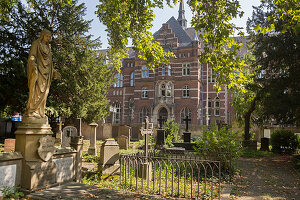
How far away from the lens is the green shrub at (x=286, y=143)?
637 inches

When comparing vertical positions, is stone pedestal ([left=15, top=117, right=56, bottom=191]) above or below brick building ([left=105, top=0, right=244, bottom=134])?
below

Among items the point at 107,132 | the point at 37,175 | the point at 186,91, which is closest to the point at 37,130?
the point at 37,175

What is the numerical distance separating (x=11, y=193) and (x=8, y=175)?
1.15 feet

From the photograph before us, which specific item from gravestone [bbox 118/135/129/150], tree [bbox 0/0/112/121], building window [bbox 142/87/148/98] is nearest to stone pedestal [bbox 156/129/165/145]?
gravestone [bbox 118/135/129/150]

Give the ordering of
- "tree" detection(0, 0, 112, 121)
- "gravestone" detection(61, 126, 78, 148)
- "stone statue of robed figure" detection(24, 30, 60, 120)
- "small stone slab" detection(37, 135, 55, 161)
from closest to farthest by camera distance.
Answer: "small stone slab" detection(37, 135, 55, 161) → "stone statue of robed figure" detection(24, 30, 60, 120) → "gravestone" detection(61, 126, 78, 148) → "tree" detection(0, 0, 112, 121)

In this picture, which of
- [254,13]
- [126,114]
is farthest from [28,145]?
[126,114]

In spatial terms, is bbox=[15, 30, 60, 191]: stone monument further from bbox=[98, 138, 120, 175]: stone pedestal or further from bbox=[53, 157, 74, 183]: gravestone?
bbox=[98, 138, 120, 175]: stone pedestal

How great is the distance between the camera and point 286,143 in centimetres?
1628

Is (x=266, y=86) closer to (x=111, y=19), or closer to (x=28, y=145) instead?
(x=111, y=19)

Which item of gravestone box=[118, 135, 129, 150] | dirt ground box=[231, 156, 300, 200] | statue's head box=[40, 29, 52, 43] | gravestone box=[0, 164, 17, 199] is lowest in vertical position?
dirt ground box=[231, 156, 300, 200]

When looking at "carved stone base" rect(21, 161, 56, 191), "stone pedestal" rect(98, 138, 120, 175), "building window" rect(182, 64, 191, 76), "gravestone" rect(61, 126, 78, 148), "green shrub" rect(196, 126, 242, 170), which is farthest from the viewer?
"building window" rect(182, 64, 191, 76)

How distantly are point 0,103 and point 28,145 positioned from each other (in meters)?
12.7

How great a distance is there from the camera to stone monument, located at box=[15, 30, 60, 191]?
500 cm

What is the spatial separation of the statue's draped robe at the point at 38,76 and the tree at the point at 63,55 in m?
10.7
